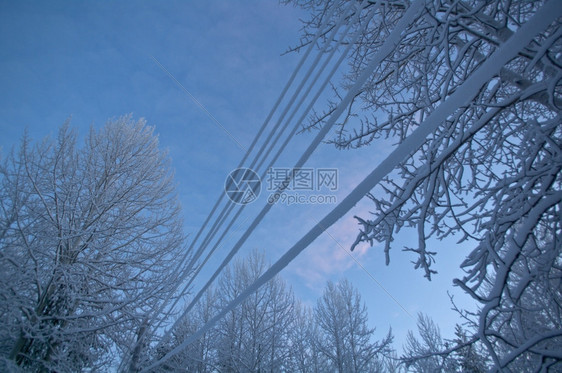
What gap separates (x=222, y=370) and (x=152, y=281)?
590 cm

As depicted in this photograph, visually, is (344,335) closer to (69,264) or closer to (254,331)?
(254,331)

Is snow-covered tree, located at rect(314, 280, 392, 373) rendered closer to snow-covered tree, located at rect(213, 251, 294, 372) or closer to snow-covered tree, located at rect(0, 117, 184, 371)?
snow-covered tree, located at rect(213, 251, 294, 372)

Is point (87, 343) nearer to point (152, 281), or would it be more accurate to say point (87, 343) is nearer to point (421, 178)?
point (152, 281)

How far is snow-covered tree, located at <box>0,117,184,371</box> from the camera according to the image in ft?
13.5

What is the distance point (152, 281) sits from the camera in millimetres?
4984

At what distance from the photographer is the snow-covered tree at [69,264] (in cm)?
412

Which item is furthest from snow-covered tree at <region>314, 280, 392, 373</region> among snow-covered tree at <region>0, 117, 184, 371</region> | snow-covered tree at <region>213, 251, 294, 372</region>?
snow-covered tree at <region>0, 117, 184, 371</region>

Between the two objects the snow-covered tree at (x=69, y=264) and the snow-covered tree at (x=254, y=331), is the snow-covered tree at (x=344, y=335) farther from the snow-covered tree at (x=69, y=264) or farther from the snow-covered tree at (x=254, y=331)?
the snow-covered tree at (x=69, y=264)

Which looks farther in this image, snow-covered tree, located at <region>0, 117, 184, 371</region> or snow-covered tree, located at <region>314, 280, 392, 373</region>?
snow-covered tree, located at <region>314, 280, 392, 373</region>

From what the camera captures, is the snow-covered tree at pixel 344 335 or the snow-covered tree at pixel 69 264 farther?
the snow-covered tree at pixel 344 335

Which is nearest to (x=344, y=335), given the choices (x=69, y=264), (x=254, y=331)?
(x=254, y=331)

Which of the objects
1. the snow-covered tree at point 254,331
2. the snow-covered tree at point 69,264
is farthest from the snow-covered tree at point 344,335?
the snow-covered tree at point 69,264

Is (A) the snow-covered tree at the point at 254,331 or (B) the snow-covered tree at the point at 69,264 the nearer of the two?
(B) the snow-covered tree at the point at 69,264

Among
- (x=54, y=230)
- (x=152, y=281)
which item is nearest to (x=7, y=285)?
(x=54, y=230)
